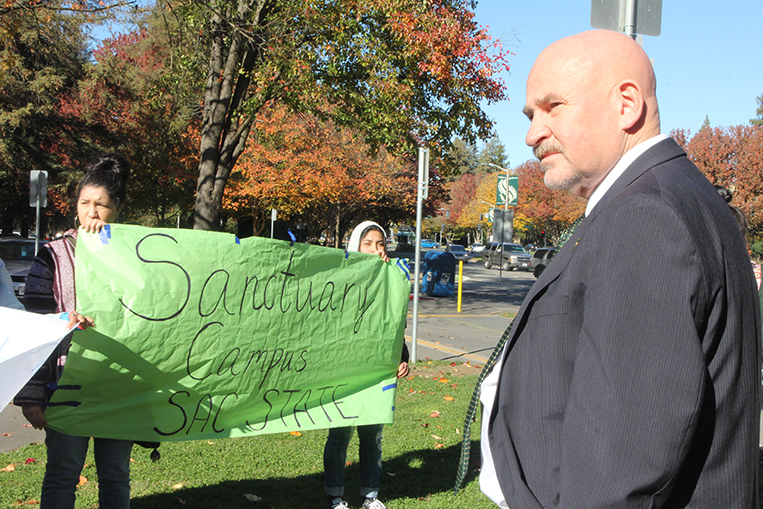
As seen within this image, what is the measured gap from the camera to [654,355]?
1057 millimetres

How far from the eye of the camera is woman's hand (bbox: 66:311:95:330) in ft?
7.92

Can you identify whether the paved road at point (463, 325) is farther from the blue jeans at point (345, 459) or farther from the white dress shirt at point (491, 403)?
the white dress shirt at point (491, 403)

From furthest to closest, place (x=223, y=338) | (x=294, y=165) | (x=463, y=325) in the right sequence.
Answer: (x=294, y=165) → (x=463, y=325) → (x=223, y=338)

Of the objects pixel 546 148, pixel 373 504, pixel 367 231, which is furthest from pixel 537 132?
pixel 373 504

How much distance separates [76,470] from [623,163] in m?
2.57

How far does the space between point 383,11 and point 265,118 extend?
1312 cm

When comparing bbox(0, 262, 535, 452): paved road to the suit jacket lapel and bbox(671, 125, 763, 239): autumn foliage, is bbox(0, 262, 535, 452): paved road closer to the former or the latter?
the suit jacket lapel

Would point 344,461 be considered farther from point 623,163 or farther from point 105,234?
point 623,163

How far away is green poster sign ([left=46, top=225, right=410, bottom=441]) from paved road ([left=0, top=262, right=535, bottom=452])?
2.64m

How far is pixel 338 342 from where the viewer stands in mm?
3568

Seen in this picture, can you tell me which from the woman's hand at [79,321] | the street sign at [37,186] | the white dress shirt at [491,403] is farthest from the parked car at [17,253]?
the white dress shirt at [491,403]

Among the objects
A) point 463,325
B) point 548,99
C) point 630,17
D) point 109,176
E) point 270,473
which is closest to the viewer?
point 548,99

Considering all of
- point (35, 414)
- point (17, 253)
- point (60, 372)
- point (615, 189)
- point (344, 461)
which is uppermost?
point (615, 189)

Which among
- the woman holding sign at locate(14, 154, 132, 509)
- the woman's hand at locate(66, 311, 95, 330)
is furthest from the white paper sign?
the woman holding sign at locate(14, 154, 132, 509)
